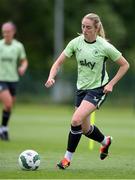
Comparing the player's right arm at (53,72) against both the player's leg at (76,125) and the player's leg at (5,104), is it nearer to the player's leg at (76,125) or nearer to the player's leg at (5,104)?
the player's leg at (76,125)

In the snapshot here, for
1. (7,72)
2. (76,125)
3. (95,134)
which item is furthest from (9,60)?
(76,125)

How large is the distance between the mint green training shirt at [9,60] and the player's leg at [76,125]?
→ 6.37 metres

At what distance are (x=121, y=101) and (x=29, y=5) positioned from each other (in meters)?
17.8

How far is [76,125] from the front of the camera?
1206 centimetres

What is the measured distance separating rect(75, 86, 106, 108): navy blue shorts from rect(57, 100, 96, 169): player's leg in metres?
0.09

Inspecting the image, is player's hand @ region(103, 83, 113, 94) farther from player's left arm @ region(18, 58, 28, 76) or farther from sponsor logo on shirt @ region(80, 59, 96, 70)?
player's left arm @ region(18, 58, 28, 76)

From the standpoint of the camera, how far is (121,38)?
56.7m

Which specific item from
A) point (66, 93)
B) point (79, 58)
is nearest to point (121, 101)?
point (66, 93)

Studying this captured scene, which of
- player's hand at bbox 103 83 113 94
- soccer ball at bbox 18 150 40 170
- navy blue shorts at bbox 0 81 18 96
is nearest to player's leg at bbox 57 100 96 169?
player's hand at bbox 103 83 113 94

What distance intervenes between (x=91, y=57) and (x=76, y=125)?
1.09 m

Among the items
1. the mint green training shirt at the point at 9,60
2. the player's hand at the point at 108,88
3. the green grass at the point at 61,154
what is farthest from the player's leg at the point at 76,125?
the mint green training shirt at the point at 9,60

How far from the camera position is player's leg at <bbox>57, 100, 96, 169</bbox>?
11961 mm

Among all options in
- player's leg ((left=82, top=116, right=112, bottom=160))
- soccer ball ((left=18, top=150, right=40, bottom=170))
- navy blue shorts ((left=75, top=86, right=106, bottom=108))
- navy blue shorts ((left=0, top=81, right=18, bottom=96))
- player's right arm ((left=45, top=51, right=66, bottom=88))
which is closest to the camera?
soccer ball ((left=18, top=150, right=40, bottom=170))

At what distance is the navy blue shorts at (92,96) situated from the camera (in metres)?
12.2
